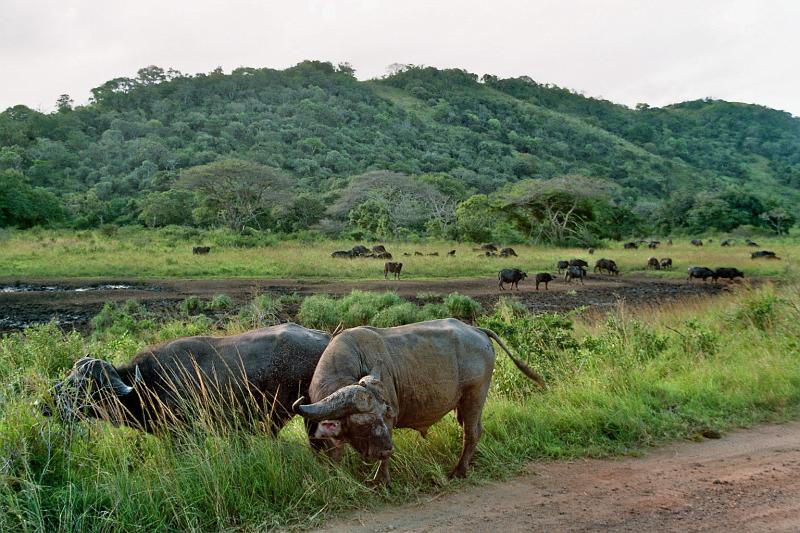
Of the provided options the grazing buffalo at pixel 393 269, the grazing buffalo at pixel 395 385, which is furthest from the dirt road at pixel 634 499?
the grazing buffalo at pixel 393 269

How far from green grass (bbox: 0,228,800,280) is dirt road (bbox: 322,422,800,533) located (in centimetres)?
2223

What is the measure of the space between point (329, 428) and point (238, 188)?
4749 cm

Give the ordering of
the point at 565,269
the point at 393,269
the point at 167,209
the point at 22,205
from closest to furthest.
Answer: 1. the point at 393,269
2. the point at 565,269
3. the point at 22,205
4. the point at 167,209

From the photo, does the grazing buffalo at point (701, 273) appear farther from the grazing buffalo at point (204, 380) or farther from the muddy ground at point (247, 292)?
the grazing buffalo at point (204, 380)

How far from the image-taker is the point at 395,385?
5.11 metres

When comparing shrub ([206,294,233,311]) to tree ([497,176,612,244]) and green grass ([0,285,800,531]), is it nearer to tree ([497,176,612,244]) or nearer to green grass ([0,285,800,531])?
green grass ([0,285,800,531])

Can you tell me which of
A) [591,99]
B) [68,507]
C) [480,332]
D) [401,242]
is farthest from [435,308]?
[591,99]

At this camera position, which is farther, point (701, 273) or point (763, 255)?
point (763, 255)

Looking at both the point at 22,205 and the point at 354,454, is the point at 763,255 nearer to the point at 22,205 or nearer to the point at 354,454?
the point at 354,454

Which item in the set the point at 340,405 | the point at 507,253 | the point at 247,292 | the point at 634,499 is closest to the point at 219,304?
the point at 247,292

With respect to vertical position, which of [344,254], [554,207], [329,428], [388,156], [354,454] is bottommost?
[354,454]

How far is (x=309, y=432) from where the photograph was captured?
491cm

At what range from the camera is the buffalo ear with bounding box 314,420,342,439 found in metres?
4.32

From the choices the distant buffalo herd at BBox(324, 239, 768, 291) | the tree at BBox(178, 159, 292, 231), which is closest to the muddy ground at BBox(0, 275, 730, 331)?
the distant buffalo herd at BBox(324, 239, 768, 291)
